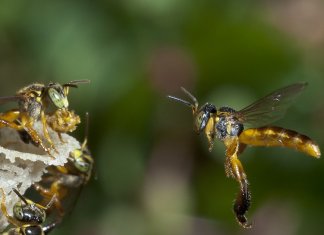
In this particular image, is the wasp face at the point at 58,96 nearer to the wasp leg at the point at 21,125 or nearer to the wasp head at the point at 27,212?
the wasp leg at the point at 21,125

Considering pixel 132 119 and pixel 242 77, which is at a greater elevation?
pixel 242 77

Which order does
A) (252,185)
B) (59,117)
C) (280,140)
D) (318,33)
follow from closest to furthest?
1. (59,117)
2. (280,140)
3. (252,185)
4. (318,33)

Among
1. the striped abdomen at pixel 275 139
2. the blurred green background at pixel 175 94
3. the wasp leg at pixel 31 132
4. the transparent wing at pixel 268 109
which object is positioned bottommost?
the blurred green background at pixel 175 94

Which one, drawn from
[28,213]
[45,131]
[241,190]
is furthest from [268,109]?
[28,213]

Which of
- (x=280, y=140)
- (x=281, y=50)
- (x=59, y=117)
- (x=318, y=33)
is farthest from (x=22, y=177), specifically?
(x=318, y=33)

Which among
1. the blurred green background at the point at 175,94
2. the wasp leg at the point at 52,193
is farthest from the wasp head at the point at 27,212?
the blurred green background at the point at 175,94

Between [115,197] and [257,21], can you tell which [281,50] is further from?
[115,197]
